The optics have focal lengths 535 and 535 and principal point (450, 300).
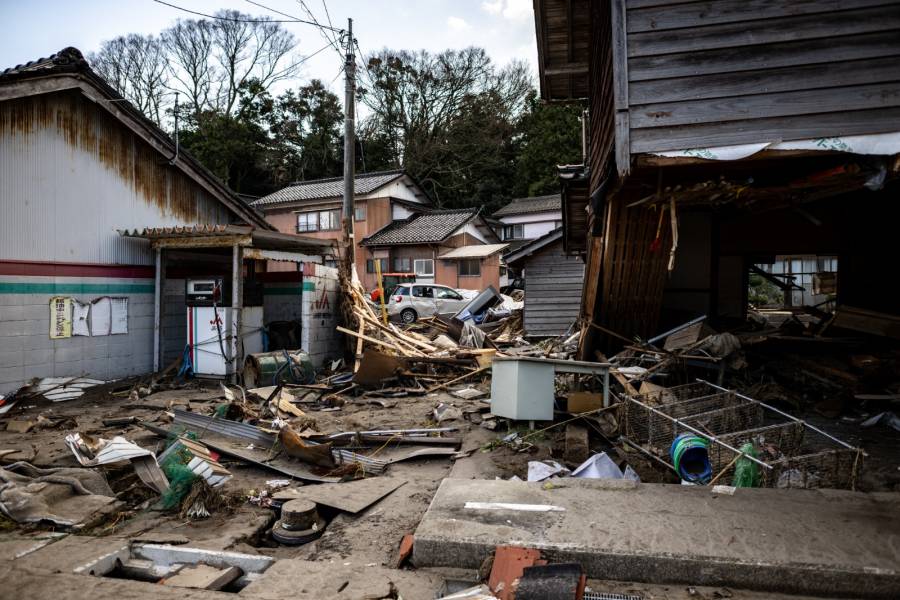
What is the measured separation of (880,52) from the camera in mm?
4555

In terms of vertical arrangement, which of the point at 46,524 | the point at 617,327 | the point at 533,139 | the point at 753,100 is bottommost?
the point at 46,524

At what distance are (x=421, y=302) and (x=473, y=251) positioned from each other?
7394mm

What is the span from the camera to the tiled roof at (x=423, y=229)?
29.6 m

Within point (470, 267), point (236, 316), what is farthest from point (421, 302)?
point (236, 316)

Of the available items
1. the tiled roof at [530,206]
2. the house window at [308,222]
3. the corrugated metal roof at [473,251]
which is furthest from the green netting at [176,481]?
the tiled roof at [530,206]

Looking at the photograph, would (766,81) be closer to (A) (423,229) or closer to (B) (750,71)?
(B) (750,71)

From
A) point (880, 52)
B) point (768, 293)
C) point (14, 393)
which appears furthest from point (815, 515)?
point (768, 293)

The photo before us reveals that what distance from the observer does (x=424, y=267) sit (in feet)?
98.7

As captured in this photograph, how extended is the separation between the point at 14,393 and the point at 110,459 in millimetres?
4846

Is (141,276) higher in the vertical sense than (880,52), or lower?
lower

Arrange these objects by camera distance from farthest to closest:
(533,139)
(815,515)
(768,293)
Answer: (533,139) → (768,293) → (815,515)

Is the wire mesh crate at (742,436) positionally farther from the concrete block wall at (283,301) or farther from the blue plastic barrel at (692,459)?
the concrete block wall at (283,301)

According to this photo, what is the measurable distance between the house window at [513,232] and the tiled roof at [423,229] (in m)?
7.67

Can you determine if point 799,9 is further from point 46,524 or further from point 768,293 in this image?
point 768,293
